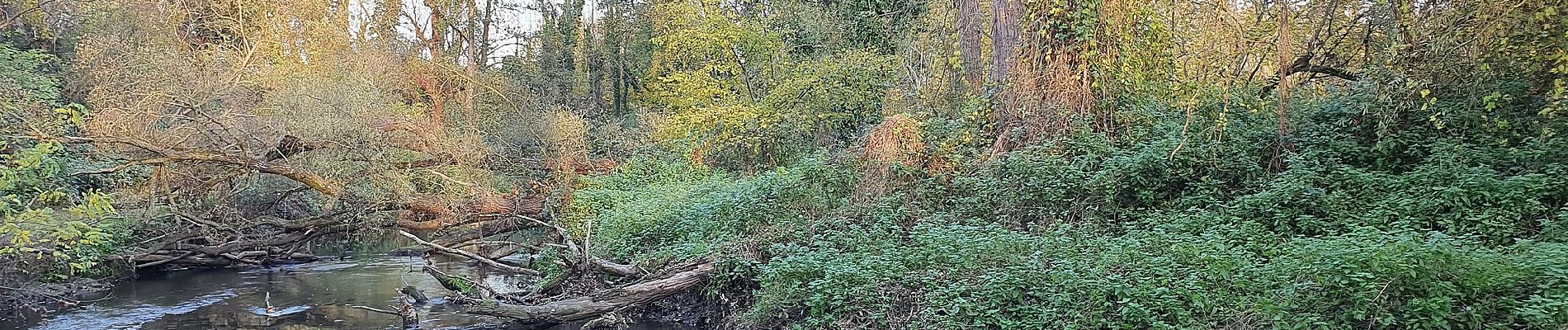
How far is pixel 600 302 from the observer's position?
10977 mm

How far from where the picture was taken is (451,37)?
31.7m

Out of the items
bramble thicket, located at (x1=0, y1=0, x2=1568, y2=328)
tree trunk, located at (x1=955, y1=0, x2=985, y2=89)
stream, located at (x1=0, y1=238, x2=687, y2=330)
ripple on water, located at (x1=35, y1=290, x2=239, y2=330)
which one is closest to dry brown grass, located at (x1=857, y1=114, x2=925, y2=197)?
bramble thicket, located at (x1=0, y1=0, x2=1568, y2=328)

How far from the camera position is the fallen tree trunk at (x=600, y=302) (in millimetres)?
10852

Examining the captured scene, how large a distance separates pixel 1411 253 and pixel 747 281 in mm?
6186

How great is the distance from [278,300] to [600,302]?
667cm

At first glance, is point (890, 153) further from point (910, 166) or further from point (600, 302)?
point (600, 302)

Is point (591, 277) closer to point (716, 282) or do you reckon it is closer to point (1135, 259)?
point (716, 282)

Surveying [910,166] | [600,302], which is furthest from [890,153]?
[600,302]

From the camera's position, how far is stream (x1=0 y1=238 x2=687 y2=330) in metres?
12.8

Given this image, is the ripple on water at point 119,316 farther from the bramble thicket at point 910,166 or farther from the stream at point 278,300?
the bramble thicket at point 910,166

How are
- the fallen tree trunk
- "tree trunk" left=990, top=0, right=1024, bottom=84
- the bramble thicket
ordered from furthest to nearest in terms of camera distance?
"tree trunk" left=990, top=0, right=1024, bottom=84 < the fallen tree trunk < the bramble thicket

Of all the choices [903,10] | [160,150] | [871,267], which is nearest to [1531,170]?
[871,267]

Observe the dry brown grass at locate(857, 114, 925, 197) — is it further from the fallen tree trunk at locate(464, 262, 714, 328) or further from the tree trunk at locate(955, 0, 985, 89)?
the fallen tree trunk at locate(464, 262, 714, 328)

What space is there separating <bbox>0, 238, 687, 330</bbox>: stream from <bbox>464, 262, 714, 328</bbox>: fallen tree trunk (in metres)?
0.58
